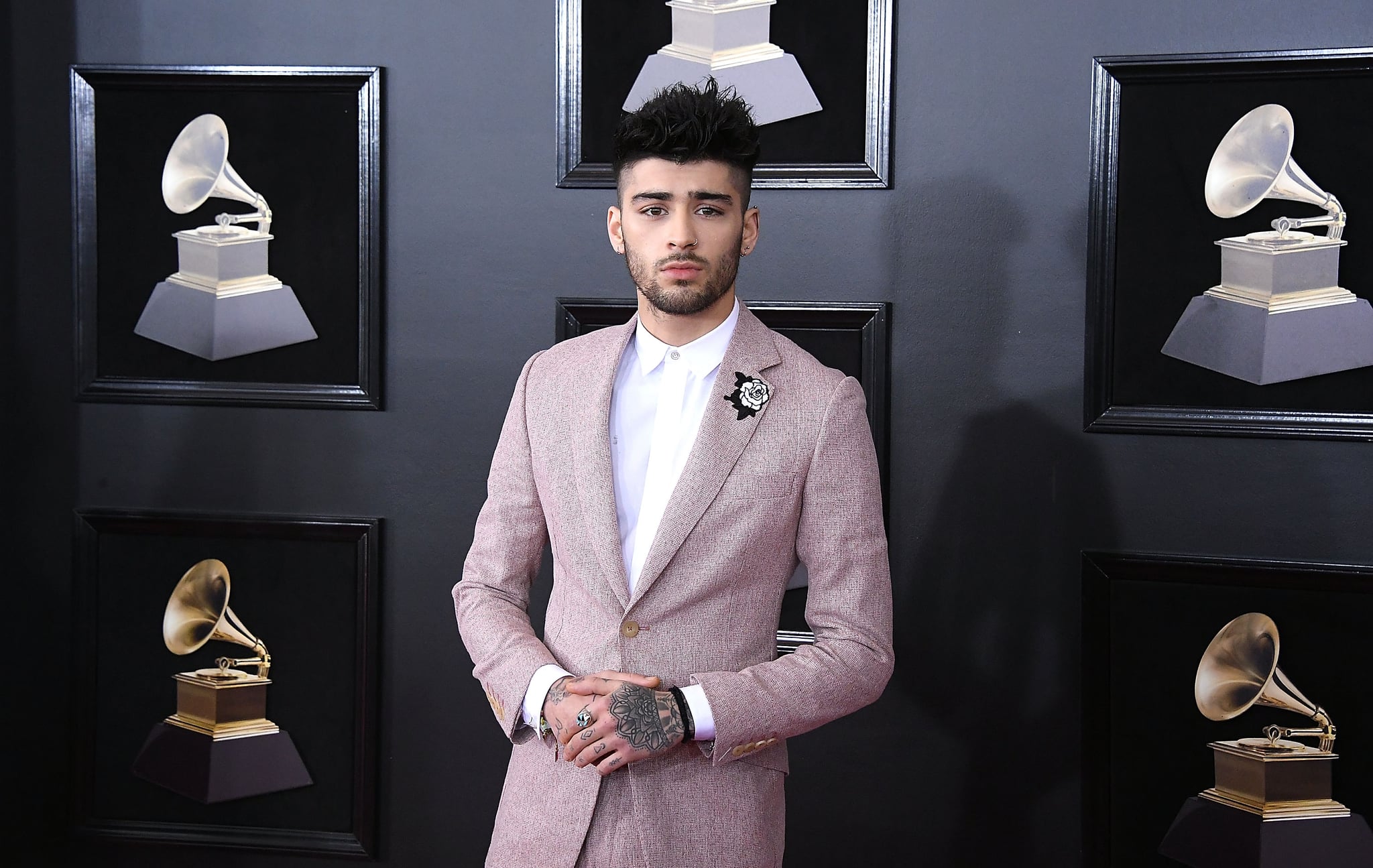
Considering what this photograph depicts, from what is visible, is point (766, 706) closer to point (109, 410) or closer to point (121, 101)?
point (109, 410)

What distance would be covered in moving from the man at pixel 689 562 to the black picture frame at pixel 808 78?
2.71 ft

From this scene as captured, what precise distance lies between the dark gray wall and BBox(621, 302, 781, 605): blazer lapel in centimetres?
86

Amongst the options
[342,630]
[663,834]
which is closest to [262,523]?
[342,630]

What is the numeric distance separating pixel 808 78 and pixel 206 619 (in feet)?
6.26

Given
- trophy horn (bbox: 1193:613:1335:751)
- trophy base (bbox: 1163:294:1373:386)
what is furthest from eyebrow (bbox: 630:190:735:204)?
trophy horn (bbox: 1193:613:1335:751)

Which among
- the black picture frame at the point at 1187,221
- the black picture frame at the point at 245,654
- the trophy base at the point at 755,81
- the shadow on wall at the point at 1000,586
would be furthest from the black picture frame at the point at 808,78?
the black picture frame at the point at 245,654

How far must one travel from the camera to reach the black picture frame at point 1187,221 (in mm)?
2395

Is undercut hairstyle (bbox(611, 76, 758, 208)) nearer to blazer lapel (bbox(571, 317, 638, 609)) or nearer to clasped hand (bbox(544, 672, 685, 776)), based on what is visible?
blazer lapel (bbox(571, 317, 638, 609))

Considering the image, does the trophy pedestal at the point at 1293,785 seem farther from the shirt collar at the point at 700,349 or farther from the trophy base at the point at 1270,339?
the shirt collar at the point at 700,349

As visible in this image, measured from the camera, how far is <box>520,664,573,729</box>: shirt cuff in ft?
5.44

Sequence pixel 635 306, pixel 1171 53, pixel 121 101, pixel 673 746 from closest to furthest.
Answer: pixel 673 746 → pixel 1171 53 → pixel 635 306 → pixel 121 101

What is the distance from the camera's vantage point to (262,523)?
2.79 metres

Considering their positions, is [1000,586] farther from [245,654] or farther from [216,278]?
[216,278]

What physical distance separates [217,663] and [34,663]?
461 millimetres
